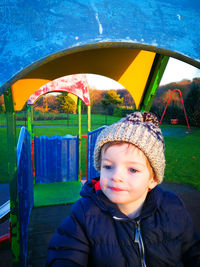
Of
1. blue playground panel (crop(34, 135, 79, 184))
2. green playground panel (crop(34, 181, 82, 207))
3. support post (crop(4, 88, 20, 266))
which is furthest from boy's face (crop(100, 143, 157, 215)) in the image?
blue playground panel (crop(34, 135, 79, 184))

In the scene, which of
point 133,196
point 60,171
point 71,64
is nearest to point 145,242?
point 133,196

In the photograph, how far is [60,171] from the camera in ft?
15.3

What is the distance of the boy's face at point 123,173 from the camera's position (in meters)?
1.06

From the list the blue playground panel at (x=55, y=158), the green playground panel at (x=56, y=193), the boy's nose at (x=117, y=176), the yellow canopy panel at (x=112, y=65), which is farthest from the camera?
the blue playground panel at (x=55, y=158)

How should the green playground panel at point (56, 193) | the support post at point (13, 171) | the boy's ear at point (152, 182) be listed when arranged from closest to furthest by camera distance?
the boy's ear at point (152, 182) → the support post at point (13, 171) → the green playground panel at point (56, 193)

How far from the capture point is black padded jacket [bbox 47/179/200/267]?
3.62 ft

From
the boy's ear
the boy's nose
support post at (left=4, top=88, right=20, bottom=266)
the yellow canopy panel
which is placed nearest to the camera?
the boy's nose

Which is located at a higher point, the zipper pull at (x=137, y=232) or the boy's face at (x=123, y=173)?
the boy's face at (x=123, y=173)

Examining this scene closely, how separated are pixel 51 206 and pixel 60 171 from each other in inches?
Result: 42.0

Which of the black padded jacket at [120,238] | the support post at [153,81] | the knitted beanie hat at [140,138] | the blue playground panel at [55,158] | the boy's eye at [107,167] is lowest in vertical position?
the blue playground panel at [55,158]

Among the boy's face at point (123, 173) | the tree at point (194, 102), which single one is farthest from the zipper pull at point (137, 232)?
the tree at point (194, 102)

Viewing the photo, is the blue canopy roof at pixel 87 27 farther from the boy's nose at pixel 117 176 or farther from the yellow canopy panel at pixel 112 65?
the yellow canopy panel at pixel 112 65

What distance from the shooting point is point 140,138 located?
112cm

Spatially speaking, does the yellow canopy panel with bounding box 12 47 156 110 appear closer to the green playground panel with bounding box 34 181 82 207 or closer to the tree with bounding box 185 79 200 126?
the green playground panel with bounding box 34 181 82 207
